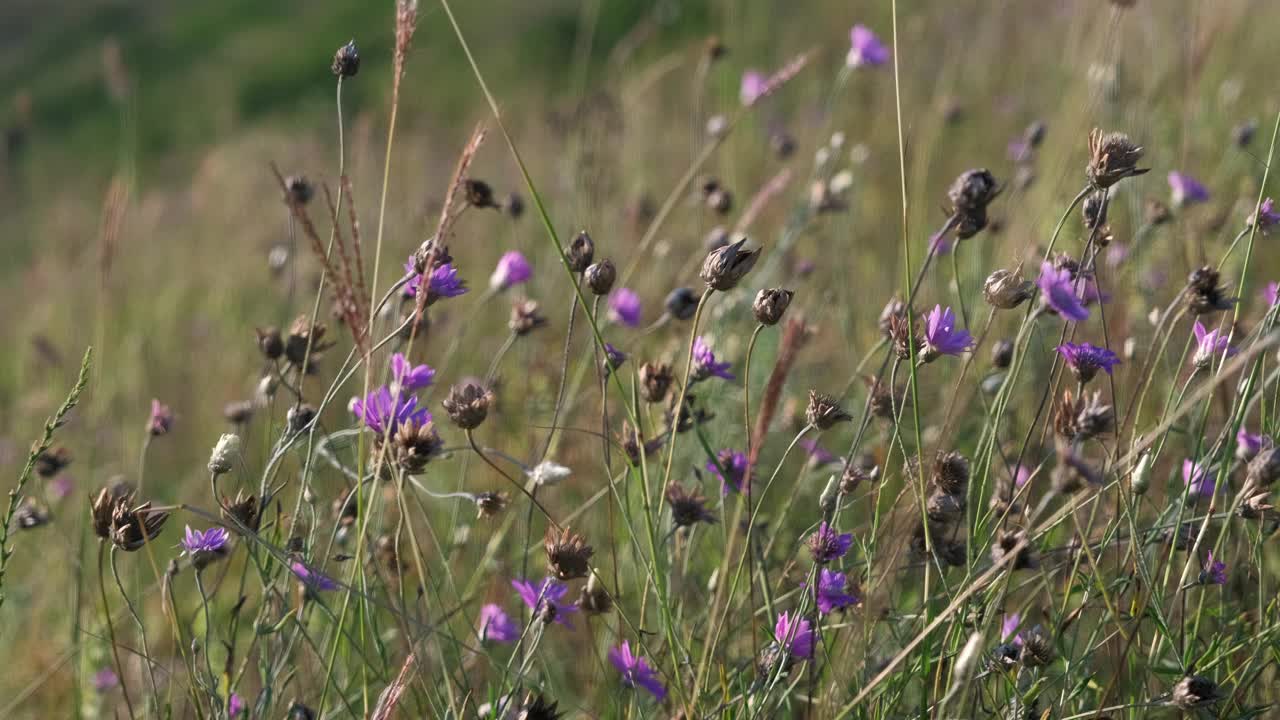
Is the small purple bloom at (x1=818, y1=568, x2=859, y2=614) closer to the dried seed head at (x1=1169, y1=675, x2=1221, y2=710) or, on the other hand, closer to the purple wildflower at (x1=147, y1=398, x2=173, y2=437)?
the dried seed head at (x1=1169, y1=675, x2=1221, y2=710)

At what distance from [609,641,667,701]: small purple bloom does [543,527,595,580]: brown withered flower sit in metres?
0.11

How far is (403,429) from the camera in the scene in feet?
2.81

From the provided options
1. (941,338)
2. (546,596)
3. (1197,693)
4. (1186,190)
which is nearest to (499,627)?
(546,596)

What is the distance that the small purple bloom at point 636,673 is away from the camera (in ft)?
3.04

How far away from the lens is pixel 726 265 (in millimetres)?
906

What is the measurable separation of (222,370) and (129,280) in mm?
2016

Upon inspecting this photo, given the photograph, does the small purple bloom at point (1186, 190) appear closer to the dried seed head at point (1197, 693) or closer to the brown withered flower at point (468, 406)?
the dried seed head at point (1197, 693)

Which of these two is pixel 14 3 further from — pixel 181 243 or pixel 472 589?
pixel 472 589

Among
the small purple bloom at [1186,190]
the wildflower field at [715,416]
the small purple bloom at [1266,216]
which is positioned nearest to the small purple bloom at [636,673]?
the wildflower field at [715,416]

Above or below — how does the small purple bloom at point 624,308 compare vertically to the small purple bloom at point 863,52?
below

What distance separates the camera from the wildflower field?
89 cm

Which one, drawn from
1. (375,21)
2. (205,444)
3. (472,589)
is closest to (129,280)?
(205,444)

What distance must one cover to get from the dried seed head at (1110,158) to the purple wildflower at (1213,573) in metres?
0.35

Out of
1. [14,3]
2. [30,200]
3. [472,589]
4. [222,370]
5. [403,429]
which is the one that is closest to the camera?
[403,429]
